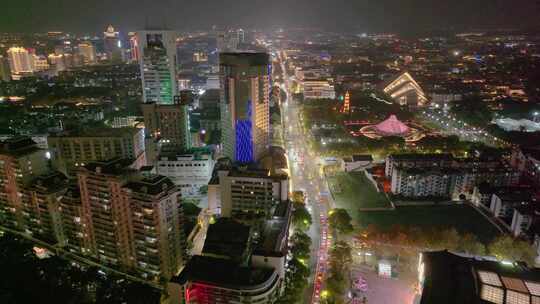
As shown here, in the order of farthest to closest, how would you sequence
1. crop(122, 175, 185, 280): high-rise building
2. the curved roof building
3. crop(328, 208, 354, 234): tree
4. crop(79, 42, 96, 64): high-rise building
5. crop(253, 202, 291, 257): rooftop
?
crop(79, 42, 96, 64): high-rise building → the curved roof building → crop(328, 208, 354, 234): tree → crop(122, 175, 185, 280): high-rise building → crop(253, 202, 291, 257): rooftop

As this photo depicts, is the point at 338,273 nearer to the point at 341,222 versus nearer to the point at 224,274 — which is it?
the point at 341,222

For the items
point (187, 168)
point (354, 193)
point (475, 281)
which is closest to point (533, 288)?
point (475, 281)

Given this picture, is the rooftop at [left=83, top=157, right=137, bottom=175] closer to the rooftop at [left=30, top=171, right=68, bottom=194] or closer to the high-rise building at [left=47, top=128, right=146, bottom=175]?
the rooftop at [left=30, top=171, right=68, bottom=194]

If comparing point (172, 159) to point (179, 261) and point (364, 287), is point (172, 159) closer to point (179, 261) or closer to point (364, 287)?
point (179, 261)

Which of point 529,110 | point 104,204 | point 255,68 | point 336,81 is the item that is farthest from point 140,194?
point 336,81

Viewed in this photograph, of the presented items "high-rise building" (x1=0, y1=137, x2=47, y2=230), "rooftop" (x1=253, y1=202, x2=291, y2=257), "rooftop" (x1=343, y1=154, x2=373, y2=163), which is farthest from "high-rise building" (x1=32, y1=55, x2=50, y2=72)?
"rooftop" (x1=253, y1=202, x2=291, y2=257)

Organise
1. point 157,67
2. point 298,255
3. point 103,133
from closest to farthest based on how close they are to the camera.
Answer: point 298,255 → point 103,133 → point 157,67

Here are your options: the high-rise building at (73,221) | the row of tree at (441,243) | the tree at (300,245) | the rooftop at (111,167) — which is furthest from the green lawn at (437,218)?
the high-rise building at (73,221)
